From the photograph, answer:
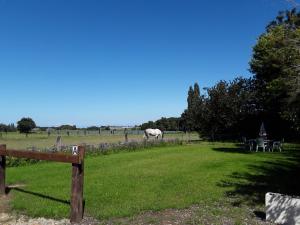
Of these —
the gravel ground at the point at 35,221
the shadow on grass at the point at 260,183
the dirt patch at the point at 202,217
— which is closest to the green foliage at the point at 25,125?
the shadow on grass at the point at 260,183

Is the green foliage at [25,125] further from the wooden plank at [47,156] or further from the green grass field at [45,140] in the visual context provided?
the wooden plank at [47,156]

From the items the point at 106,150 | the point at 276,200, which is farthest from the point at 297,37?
the point at 106,150

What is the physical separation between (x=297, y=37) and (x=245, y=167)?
8.51m

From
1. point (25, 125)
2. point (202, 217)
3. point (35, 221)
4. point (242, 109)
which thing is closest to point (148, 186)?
point (202, 217)

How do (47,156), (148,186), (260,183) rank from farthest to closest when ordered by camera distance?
(260,183) < (148,186) < (47,156)

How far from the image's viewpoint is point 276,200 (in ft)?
25.2

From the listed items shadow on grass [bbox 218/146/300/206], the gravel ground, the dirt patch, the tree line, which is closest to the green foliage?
the tree line

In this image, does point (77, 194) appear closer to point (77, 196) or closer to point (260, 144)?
point (77, 196)

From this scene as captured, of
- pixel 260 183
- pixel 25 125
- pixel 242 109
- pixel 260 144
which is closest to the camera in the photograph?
pixel 260 183

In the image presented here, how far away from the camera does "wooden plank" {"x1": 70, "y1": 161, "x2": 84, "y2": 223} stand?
800 centimetres

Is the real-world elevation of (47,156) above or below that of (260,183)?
above

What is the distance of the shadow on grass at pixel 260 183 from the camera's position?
10.2m

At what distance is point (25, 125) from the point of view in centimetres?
6059

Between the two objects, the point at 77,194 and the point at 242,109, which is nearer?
the point at 77,194
